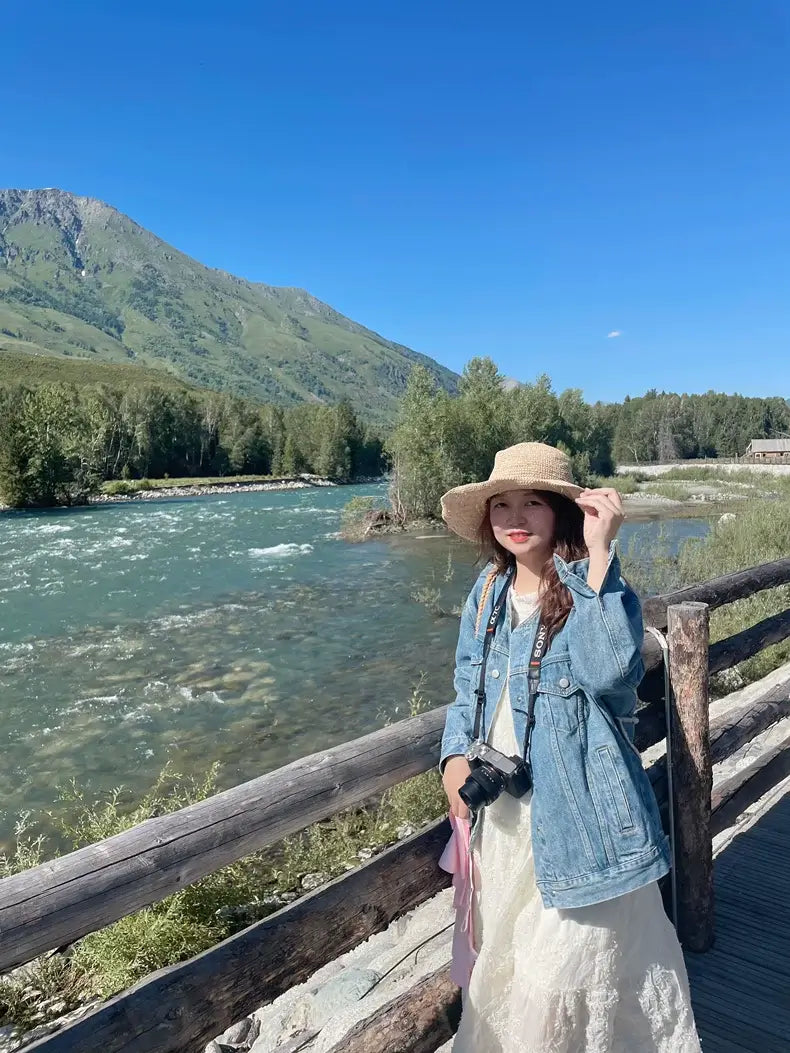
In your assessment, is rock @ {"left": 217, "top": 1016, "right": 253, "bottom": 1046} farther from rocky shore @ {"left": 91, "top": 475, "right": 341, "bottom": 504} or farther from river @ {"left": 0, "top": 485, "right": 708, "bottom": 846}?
rocky shore @ {"left": 91, "top": 475, "right": 341, "bottom": 504}

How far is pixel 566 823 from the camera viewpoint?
A: 2.14 metres

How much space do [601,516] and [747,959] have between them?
2.63m

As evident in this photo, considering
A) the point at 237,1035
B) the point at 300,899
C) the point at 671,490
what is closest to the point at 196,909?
the point at 237,1035

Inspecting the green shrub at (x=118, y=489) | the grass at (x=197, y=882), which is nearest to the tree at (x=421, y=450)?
the grass at (x=197, y=882)

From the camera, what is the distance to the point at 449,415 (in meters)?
39.4

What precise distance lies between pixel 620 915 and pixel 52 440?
57.2 m

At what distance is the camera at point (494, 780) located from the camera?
86.7 inches

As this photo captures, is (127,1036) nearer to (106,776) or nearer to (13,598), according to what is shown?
(106,776)

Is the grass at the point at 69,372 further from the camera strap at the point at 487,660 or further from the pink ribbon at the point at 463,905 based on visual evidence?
the pink ribbon at the point at 463,905

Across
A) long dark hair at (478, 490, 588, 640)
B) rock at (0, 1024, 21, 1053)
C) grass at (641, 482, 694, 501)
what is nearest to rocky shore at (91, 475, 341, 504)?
grass at (641, 482, 694, 501)

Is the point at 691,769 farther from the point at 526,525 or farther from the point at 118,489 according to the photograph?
the point at 118,489

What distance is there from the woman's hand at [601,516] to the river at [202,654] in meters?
7.58

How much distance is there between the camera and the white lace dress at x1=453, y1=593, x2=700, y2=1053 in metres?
2.15

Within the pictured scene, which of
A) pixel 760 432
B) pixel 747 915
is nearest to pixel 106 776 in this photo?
pixel 747 915
